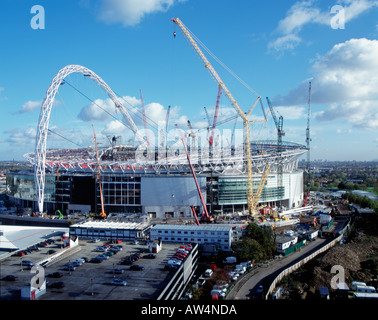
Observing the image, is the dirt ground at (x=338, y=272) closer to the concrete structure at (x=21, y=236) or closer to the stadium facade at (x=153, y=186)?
the stadium facade at (x=153, y=186)

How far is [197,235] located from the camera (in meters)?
17.0

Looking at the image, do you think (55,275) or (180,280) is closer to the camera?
(55,275)

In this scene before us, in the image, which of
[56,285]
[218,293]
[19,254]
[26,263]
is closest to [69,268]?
[56,285]

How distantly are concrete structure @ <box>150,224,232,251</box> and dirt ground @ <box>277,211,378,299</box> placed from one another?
3907 millimetres

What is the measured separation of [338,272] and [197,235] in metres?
7.13

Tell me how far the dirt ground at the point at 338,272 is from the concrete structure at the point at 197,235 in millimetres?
3907

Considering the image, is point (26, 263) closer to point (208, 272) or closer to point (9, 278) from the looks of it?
point (9, 278)

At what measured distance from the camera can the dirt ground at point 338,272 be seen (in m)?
13.1

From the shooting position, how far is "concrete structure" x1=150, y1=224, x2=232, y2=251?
1688 cm

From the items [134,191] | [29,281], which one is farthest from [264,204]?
[29,281]
